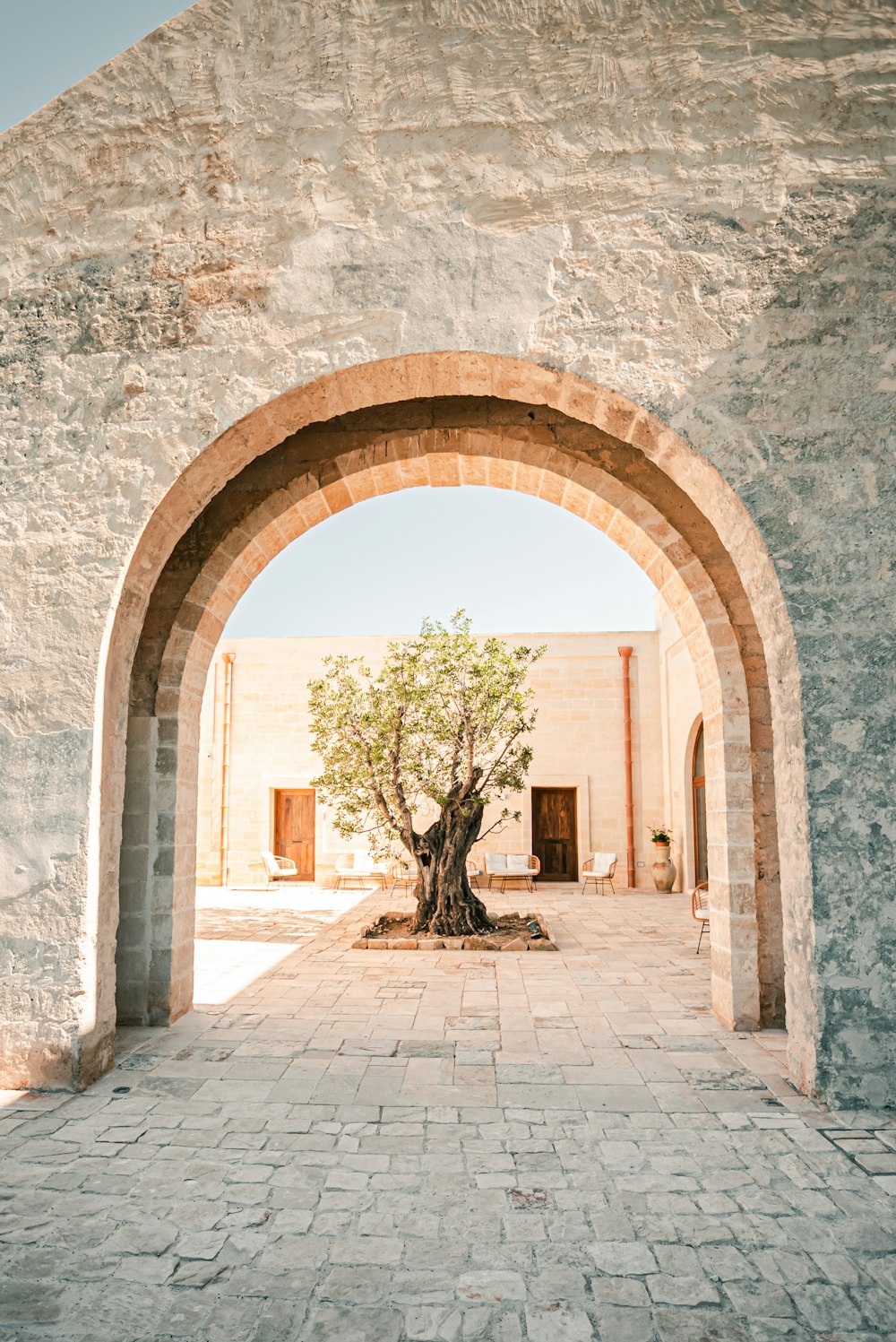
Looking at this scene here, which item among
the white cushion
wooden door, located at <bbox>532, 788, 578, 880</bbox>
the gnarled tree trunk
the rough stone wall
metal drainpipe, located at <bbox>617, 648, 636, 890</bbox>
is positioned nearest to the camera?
the rough stone wall

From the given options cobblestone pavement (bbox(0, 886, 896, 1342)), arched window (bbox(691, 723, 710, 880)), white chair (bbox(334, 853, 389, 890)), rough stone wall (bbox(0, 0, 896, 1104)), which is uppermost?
rough stone wall (bbox(0, 0, 896, 1104))

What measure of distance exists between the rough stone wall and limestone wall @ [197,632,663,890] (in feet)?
33.9

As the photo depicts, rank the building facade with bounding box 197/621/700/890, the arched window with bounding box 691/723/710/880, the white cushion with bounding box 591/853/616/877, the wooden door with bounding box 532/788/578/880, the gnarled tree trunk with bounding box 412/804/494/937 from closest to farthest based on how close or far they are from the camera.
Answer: the gnarled tree trunk with bounding box 412/804/494/937, the arched window with bounding box 691/723/710/880, the white cushion with bounding box 591/853/616/877, the building facade with bounding box 197/621/700/890, the wooden door with bounding box 532/788/578/880

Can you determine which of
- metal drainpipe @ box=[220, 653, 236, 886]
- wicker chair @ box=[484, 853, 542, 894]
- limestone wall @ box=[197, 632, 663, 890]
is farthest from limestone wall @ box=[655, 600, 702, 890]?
metal drainpipe @ box=[220, 653, 236, 886]

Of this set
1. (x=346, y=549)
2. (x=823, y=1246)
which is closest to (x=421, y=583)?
(x=346, y=549)

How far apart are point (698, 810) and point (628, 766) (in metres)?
1.61

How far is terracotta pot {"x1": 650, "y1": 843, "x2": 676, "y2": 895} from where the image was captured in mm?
12805

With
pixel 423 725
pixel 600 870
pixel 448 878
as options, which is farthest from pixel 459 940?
pixel 600 870

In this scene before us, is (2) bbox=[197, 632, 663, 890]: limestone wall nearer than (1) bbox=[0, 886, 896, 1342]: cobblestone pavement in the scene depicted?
No

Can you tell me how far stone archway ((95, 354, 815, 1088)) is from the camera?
12.7ft

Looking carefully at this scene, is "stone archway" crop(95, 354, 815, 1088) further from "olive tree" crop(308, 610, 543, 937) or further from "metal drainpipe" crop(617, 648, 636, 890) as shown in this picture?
"metal drainpipe" crop(617, 648, 636, 890)

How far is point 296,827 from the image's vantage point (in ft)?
47.9

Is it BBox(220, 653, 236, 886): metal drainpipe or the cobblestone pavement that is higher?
BBox(220, 653, 236, 886): metal drainpipe

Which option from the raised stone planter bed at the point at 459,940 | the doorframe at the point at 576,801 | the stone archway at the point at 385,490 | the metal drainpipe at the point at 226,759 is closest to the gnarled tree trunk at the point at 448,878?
the raised stone planter bed at the point at 459,940
